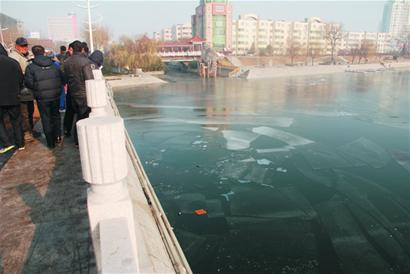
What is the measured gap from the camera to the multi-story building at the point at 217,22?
8150 cm

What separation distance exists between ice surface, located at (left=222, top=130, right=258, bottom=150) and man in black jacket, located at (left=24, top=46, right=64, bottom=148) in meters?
6.61

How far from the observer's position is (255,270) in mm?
5086

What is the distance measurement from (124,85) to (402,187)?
29.4 m

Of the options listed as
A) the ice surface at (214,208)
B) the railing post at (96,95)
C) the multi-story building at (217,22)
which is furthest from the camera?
the multi-story building at (217,22)

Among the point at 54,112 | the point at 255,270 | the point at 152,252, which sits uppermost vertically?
the point at 54,112

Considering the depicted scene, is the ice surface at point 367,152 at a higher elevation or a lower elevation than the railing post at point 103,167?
lower

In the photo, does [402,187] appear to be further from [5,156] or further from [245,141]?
[5,156]

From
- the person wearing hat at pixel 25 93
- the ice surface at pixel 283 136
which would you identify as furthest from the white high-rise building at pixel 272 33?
the person wearing hat at pixel 25 93

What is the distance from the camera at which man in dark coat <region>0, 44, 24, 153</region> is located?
183 inches

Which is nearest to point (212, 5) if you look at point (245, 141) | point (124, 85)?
point (124, 85)

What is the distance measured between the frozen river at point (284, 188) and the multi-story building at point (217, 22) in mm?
71331

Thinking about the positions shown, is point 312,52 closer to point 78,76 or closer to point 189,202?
point 189,202

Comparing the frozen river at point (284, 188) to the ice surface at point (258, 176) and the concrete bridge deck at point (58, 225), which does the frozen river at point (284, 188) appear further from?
the concrete bridge deck at point (58, 225)

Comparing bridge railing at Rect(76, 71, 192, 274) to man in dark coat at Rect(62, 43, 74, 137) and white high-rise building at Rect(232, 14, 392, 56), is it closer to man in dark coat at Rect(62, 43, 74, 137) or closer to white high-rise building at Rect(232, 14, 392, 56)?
man in dark coat at Rect(62, 43, 74, 137)
